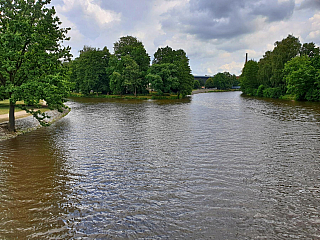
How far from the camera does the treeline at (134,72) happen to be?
240 ft

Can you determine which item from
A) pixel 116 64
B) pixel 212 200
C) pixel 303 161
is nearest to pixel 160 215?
pixel 212 200

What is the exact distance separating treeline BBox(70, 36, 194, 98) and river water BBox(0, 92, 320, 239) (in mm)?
55505

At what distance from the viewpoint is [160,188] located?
10.3 m

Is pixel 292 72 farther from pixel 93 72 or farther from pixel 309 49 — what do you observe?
pixel 93 72

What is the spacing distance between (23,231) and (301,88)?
63504 millimetres

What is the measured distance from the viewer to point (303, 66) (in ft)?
188

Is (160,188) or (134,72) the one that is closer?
(160,188)

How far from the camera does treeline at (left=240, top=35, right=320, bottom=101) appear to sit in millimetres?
56750

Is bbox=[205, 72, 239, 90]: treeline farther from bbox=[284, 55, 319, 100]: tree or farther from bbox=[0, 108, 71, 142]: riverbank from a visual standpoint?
bbox=[0, 108, 71, 142]: riverbank

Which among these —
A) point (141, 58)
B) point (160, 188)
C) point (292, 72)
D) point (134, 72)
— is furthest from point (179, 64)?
point (160, 188)

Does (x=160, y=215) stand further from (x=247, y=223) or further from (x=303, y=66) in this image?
(x=303, y=66)

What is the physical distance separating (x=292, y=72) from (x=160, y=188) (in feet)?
187

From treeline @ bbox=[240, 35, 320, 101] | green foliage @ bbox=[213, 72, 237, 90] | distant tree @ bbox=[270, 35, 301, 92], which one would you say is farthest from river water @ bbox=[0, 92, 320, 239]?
green foliage @ bbox=[213, 72, 237, 90]

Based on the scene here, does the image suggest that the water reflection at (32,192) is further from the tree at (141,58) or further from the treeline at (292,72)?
the tree at (141,58)
